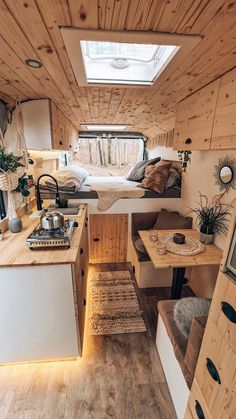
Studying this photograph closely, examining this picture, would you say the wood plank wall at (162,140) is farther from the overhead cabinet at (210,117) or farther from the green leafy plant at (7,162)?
the green leafy plant at (7,162)

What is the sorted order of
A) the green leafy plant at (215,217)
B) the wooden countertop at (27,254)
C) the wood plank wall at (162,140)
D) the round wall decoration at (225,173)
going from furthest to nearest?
the wood plank wall at (162,140)
the green leafy plant at (215,217)
the round wall decoration at (225,173)
the wooden countertop at (27,254)

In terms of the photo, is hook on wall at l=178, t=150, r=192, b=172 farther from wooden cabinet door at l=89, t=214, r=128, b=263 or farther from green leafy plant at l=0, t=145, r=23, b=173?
green leafy plant at l=0, t=145, r=23, b=173

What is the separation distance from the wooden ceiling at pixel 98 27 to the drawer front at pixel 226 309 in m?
0.98

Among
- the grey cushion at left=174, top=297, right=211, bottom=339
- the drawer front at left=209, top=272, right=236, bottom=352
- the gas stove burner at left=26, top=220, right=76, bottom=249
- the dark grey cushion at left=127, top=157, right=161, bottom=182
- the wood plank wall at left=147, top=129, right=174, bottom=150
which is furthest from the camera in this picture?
the wood plank wall at left=147, top=129, right=174, bottom=150

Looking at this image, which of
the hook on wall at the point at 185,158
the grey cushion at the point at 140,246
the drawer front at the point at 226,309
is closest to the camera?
the drawer front at the point at 226,309

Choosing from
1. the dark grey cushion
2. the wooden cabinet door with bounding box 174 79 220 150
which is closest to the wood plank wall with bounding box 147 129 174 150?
the dark grey cushion

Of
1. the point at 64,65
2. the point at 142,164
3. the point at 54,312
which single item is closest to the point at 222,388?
the point at 54,312

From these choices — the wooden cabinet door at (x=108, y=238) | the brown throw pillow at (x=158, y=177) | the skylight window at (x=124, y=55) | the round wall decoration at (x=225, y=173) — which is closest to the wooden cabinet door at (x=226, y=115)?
the skylight window at (x=124, y=55)

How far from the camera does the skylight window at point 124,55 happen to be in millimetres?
904

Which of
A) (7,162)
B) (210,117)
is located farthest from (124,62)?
(7,162)

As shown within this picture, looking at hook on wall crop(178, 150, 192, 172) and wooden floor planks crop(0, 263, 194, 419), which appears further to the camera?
hook on wall crop(178, 150, 192, 172)

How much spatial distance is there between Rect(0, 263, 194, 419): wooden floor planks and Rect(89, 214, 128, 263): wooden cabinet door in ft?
4.29

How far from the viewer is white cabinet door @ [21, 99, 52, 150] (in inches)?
75.0

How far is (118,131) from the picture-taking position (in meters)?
4.62
